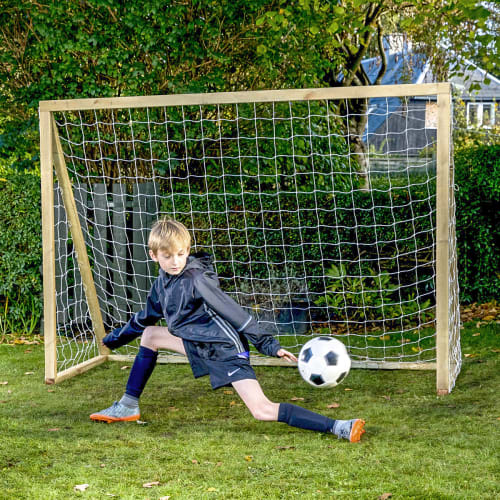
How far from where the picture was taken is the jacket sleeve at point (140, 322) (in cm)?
457

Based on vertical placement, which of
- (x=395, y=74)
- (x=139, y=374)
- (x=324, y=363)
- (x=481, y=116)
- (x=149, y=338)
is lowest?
(x=139, y=374)

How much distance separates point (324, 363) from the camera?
404 cm

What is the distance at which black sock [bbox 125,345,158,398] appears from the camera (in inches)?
182

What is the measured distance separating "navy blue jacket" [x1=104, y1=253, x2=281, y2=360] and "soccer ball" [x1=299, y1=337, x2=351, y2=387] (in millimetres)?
216

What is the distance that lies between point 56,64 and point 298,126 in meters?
2.63

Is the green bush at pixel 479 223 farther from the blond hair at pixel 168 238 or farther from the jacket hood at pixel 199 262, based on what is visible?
the blond hair at pixel 168 238

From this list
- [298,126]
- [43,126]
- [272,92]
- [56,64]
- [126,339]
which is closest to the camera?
[126,339]

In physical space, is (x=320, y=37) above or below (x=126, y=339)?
above

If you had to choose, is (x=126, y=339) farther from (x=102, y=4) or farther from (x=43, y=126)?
(x=102, y=4)

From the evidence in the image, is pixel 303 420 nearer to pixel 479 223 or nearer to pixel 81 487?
pixel 81 487

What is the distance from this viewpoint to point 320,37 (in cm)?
829

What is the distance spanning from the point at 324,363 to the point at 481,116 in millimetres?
25436

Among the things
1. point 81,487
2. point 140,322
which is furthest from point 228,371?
point 81,487

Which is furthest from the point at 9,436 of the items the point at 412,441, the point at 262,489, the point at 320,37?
the point at 320,37
